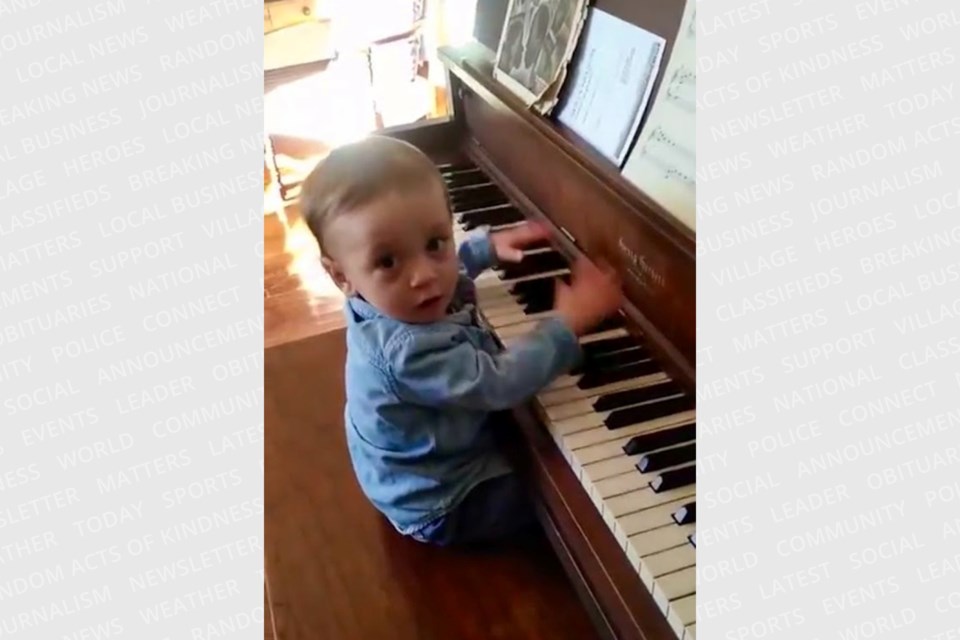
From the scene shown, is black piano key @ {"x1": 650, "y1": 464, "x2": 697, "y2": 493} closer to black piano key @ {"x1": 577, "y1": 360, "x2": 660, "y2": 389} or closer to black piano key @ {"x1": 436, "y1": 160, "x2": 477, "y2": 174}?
black piano key @ {"x1": 577, "y1": 360, "x2": 660, "y2": 389}

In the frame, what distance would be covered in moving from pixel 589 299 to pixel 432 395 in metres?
0.26

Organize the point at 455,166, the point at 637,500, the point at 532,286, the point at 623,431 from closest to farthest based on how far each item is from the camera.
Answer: the point at 637,500, the point at 623,431, the point at 532,286, the point at 455,166

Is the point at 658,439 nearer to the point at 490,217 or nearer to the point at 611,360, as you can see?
the point at 611,360

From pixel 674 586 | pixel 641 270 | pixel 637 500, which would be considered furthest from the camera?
pixel 641 270

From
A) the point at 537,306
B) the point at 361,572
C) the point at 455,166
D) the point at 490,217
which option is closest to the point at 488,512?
the point at 361,572

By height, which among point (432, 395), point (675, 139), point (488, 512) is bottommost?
point (488, 512)

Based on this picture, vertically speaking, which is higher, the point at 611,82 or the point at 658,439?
the point at 611,82

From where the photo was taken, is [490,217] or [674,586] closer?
[674,586]

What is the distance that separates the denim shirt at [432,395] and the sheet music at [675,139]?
23cm

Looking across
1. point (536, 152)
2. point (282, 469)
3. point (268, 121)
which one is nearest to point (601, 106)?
point (536, 152)

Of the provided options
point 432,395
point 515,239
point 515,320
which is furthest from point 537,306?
point 432,395

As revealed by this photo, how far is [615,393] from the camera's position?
1203mm

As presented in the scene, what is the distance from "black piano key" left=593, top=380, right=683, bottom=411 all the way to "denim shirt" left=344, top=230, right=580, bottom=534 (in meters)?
0.08

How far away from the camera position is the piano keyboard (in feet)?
3.20
